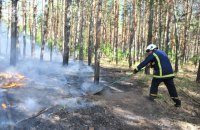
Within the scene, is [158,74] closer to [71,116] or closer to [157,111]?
[157,111]

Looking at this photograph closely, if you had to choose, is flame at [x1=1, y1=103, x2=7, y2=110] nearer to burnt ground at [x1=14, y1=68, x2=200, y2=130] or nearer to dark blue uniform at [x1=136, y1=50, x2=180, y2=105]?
burnt ground at [x1=14, y1=68, x2=200, y2=130]

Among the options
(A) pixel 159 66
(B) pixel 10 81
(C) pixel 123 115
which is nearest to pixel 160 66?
(A) pixel 159 66

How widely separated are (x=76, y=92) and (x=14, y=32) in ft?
27.8

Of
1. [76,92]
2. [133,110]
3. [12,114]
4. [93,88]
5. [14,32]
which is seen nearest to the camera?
[12,114]

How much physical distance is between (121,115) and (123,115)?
0.24ft

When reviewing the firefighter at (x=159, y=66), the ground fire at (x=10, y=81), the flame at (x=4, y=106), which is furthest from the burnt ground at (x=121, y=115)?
the ground fire at (x=10, y=81)

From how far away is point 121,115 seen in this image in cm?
852

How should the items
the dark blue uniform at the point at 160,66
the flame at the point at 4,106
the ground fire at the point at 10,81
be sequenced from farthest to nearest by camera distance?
the ground fire at the point at 10,81 → the dark blue uniform at the point at 160,66 → the flame at the point at 4,106

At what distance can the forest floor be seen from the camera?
7.43 m

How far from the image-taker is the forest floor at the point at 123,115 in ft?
24.4

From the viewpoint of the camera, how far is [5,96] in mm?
9469

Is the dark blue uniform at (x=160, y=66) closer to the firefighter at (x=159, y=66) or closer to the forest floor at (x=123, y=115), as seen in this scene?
the firefighter at (x=159, y=66)

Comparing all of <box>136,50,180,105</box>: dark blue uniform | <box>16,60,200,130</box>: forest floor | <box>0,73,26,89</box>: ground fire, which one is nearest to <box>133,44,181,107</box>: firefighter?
<box>136,50,180,105</box>: dark blue uniform

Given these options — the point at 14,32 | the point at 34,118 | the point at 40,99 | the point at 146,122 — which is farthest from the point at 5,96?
the point at 14,32
